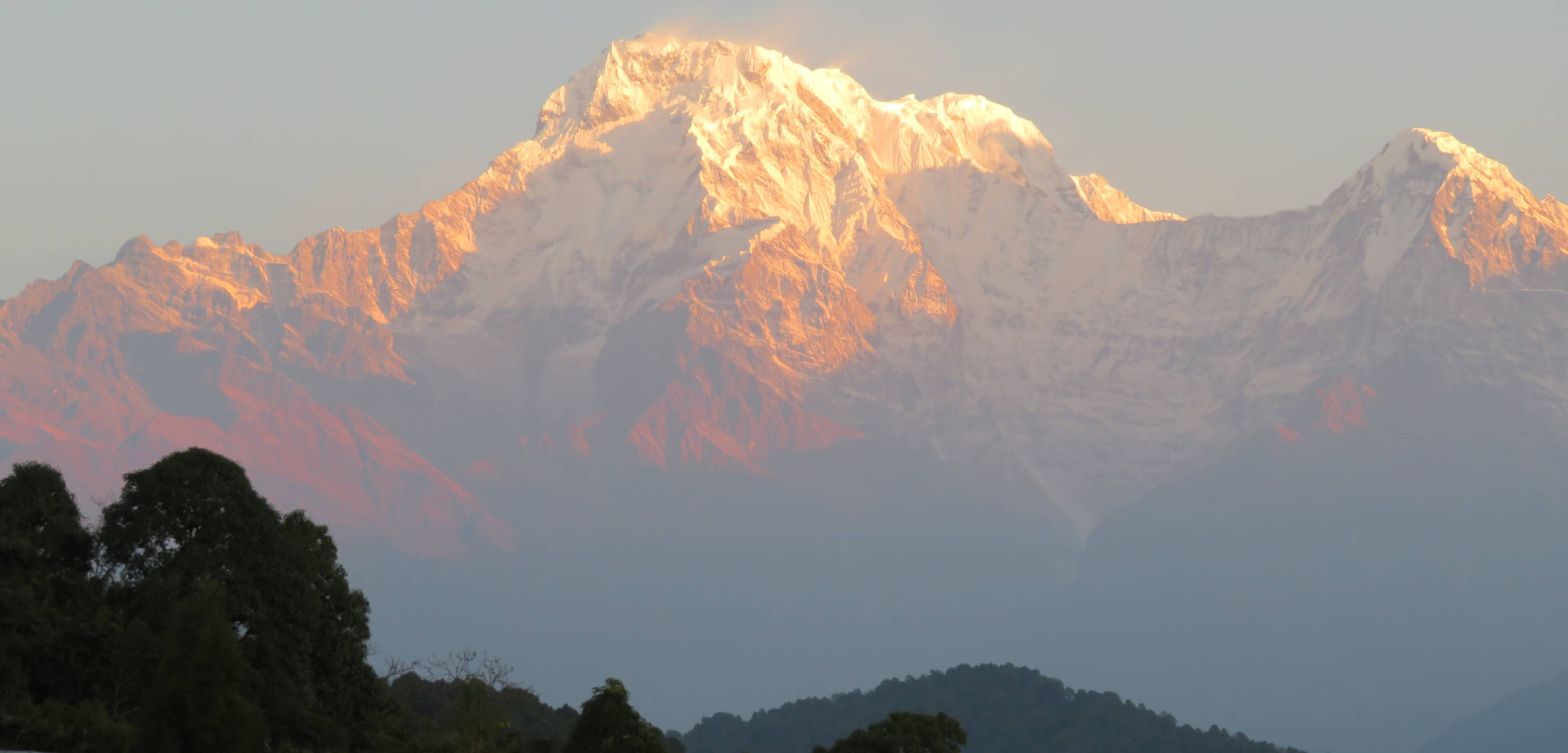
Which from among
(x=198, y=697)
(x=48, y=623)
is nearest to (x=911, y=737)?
(x=198, y=697)

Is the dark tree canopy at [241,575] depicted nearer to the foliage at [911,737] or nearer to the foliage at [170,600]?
the foliage at [170,600]

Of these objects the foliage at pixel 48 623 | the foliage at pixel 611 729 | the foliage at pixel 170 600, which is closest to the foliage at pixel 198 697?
the foliage at pixel 170 600

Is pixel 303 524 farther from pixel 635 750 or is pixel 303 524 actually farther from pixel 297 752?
pixel 635 750

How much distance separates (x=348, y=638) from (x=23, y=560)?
12.7m

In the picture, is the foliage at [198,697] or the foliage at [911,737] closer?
the foliage at [198,697]

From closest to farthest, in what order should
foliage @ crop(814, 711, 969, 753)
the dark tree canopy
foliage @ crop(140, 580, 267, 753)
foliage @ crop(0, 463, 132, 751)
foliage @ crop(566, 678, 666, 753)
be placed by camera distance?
foliage @ crop(140, 580, 267, 753) → foliage @ crop(0, 463, 132, 751) → the dark tree canopy → foliage @ crop(566, 678, 666, 753) → foliage @ crop(814, 711, 969, 753)

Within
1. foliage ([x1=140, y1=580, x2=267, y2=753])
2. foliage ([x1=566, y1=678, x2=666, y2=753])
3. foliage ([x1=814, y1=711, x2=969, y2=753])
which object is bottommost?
foliage ([x1=140, y1=580, x2=267, y2=753])

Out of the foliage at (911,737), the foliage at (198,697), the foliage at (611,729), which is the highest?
the foliage at (911,737)

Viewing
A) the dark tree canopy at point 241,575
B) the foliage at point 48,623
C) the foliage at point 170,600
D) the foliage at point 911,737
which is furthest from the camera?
the foliage at point 911,737

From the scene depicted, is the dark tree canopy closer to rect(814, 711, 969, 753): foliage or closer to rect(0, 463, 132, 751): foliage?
rect(0, 463, 132, 751): foliage

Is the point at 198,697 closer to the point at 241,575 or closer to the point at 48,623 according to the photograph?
the point at 48,623

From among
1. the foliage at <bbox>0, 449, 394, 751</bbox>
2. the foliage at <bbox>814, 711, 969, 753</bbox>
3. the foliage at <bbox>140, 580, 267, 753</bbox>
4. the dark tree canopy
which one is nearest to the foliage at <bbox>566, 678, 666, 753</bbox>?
the foliage at <bbox>0, 449, 394, 751</bbox>

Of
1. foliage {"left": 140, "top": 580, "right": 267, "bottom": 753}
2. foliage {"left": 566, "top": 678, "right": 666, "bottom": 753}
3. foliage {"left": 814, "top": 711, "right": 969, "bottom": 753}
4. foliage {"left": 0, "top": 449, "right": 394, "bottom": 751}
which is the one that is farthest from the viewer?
foliage {"left": 814, "top": 711, "right": 969, "bottom": 753}

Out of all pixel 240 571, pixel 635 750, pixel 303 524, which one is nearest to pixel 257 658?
pixel 240 571
